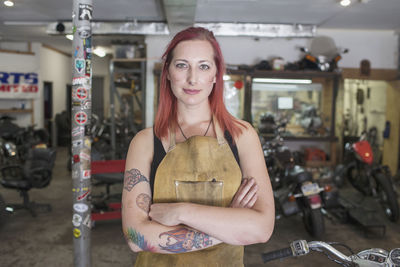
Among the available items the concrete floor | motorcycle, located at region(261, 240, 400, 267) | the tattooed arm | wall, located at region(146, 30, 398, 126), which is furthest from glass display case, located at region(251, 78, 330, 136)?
the tattooed arm

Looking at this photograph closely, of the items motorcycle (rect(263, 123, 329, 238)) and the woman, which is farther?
motorcycle (rect(263, 123, 329, 238))

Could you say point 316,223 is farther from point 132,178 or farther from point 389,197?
point 132,178

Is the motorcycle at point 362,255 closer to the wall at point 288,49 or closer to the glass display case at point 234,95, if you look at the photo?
the glass display case at point 234,95

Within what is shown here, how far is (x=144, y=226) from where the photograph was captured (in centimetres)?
115

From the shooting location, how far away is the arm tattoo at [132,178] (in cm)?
121

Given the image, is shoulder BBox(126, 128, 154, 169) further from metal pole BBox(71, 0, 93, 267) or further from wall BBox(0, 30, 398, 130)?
wall BBox(0, 30, 398, 130)

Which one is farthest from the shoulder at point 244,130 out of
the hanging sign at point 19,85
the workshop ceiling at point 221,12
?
the hanging sign at point 19,85

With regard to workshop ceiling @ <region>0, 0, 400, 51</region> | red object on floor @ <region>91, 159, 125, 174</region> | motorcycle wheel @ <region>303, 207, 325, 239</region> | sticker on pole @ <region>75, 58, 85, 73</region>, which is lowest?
motorcycle wheel @ <region>303, 207, 325, 239</region>

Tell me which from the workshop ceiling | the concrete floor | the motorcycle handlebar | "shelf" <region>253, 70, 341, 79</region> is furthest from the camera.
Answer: "shelf" <region>253, 70, 341, 79</region>

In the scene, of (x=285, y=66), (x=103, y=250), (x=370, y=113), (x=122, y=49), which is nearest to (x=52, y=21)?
(x=122, y=49)

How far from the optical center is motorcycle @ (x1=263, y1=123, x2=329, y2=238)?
11.8 ft

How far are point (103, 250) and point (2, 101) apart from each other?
7408 millimetres

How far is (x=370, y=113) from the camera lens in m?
8.52

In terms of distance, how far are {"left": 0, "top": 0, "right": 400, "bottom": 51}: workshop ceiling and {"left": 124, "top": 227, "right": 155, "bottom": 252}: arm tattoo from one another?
4.06m
